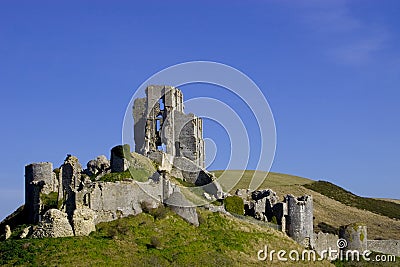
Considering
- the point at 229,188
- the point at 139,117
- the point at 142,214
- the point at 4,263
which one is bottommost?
the point at 4,263

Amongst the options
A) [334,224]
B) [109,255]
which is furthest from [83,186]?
[334,224]

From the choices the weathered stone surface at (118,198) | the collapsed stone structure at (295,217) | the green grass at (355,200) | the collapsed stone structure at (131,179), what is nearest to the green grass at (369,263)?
the collapsed stone structure at (295,217)

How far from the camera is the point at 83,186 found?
5081 cm

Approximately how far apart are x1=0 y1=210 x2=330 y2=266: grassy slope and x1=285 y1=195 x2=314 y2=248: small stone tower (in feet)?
11.7

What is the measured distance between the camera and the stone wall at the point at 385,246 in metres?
66.0

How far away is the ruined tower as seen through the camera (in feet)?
225

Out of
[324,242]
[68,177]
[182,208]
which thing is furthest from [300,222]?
[68,177]

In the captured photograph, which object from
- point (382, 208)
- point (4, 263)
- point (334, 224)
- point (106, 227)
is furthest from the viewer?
point (382, 208)

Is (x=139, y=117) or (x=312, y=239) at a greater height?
(x=139, y=117)

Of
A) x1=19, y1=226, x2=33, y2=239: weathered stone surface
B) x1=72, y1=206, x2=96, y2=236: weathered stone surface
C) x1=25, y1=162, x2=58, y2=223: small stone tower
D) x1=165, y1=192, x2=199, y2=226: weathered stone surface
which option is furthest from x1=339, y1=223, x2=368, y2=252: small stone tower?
x1=19, y1=226, x2=33, y2=239: weathered stone surface

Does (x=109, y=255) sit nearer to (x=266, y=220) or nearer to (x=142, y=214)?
(x=142, y=214)

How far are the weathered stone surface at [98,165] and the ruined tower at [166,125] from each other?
6.78 meters

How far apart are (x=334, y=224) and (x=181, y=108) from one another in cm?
2572

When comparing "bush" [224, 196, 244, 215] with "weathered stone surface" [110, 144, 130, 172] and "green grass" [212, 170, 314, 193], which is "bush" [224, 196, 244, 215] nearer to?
"weathered stone surface" [110, 144, 130, 172]
